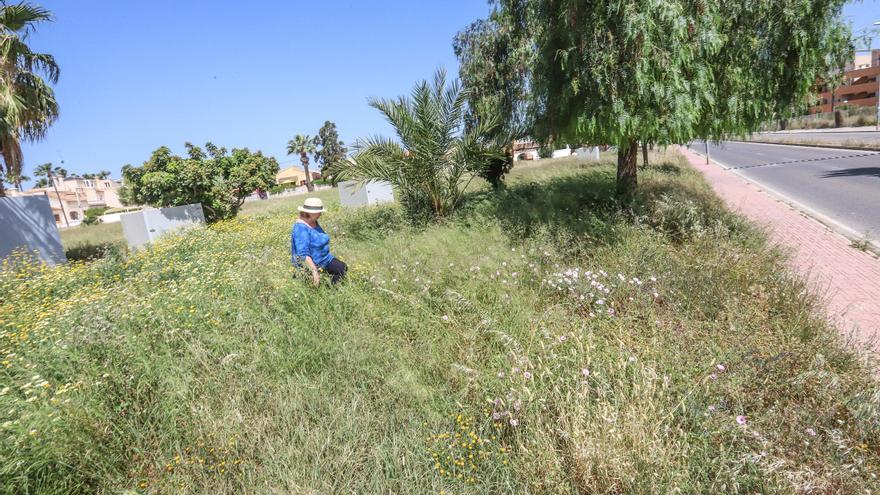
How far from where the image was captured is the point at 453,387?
2820mm

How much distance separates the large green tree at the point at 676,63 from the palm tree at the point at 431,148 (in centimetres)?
228

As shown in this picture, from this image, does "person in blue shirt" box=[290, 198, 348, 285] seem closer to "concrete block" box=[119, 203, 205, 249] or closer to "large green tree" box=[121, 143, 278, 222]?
"concrete block" box=[119, 203, 205, 249]

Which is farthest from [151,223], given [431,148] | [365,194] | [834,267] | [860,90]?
[860,90]

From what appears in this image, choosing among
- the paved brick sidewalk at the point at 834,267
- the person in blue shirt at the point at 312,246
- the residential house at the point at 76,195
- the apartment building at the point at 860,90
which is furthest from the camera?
the residential house at the point at 76,195

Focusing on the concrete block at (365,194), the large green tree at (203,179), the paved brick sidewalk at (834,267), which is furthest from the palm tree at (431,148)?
the large green tree at (203,179)

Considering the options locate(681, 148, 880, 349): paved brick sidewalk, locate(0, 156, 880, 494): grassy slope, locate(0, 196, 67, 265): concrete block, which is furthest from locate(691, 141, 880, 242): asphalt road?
locate(0, 196, 67, 265): concrete block

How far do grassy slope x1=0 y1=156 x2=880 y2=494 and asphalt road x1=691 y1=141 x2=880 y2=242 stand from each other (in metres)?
4.82

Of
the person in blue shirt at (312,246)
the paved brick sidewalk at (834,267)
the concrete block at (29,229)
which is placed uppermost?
the concrete block at (29,229)

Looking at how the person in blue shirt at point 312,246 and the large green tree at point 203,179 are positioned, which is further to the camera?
the large green tree at point 203,179

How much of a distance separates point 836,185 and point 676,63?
10152 mm

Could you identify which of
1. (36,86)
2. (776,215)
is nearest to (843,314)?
(776,215)

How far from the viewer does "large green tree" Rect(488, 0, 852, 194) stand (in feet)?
15.4

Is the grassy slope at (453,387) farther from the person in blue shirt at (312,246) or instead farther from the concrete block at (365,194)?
the concrete block at (365,194)

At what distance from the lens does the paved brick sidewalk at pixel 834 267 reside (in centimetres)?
359
